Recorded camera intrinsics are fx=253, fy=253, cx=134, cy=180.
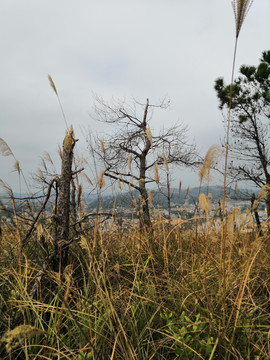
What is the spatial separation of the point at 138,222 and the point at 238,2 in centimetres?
237

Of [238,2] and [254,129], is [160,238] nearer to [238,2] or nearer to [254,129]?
[238,2]

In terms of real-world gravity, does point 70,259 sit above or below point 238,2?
below

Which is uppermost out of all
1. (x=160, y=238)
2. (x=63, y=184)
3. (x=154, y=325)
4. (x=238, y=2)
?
(x=238, y=2)

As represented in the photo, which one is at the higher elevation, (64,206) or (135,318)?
(64,206)

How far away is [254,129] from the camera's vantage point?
13969 mm

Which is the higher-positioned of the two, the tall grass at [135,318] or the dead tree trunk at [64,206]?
the dead tree trunk at [64,206]

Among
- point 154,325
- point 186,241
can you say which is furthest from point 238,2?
point 186,241

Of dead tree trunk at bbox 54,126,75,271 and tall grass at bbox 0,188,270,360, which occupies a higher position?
dead tree trunk at bbox 54,126,75,271

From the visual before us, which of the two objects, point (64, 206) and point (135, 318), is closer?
point (135, 318)

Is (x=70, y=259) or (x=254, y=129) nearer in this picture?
(x=70, y=259)

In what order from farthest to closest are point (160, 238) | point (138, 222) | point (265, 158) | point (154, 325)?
point (265, 158), point (138, 222), point (160, 238), point (154, 325)

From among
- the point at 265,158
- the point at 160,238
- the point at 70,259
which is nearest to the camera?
the point at 70,259

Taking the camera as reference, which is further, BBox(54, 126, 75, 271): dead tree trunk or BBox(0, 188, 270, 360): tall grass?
BBox(54, 126, 75, 271): dead tree trunk

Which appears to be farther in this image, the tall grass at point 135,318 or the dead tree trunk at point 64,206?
the dead tree trunk at point 64,206
